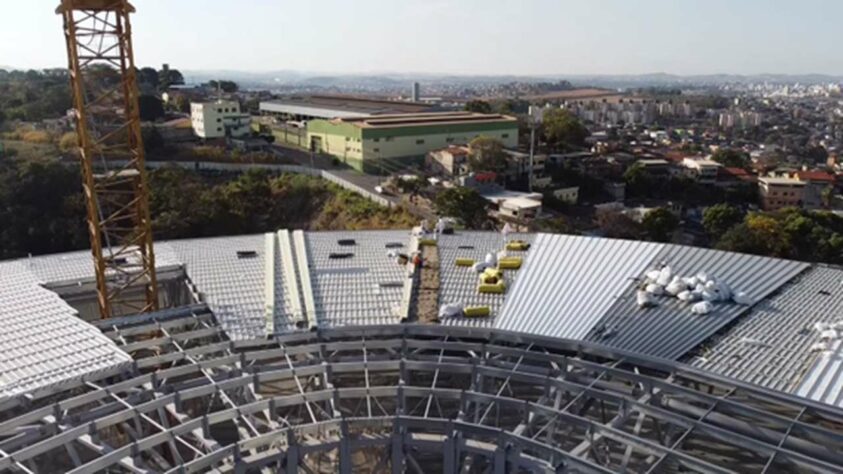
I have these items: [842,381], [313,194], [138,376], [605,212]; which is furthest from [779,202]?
[138,376]

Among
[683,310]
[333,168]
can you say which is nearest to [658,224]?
[683,310]

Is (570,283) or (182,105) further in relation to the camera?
(182,105)

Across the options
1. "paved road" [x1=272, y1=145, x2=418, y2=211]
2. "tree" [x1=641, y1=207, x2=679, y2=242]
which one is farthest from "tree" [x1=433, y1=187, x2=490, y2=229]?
"tree" [x1=641, y1=207, x2=679, y2=242]

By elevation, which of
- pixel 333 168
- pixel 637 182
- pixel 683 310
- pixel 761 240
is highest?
pixel 683 310

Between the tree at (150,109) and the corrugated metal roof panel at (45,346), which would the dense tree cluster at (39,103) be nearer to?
the tree at (150,109)

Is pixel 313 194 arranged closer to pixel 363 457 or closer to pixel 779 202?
pixel 363 457

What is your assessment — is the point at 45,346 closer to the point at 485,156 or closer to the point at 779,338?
the point at 779,338

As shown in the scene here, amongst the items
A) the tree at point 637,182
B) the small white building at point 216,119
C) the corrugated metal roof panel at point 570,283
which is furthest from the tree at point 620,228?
the small white building at point 216,119
